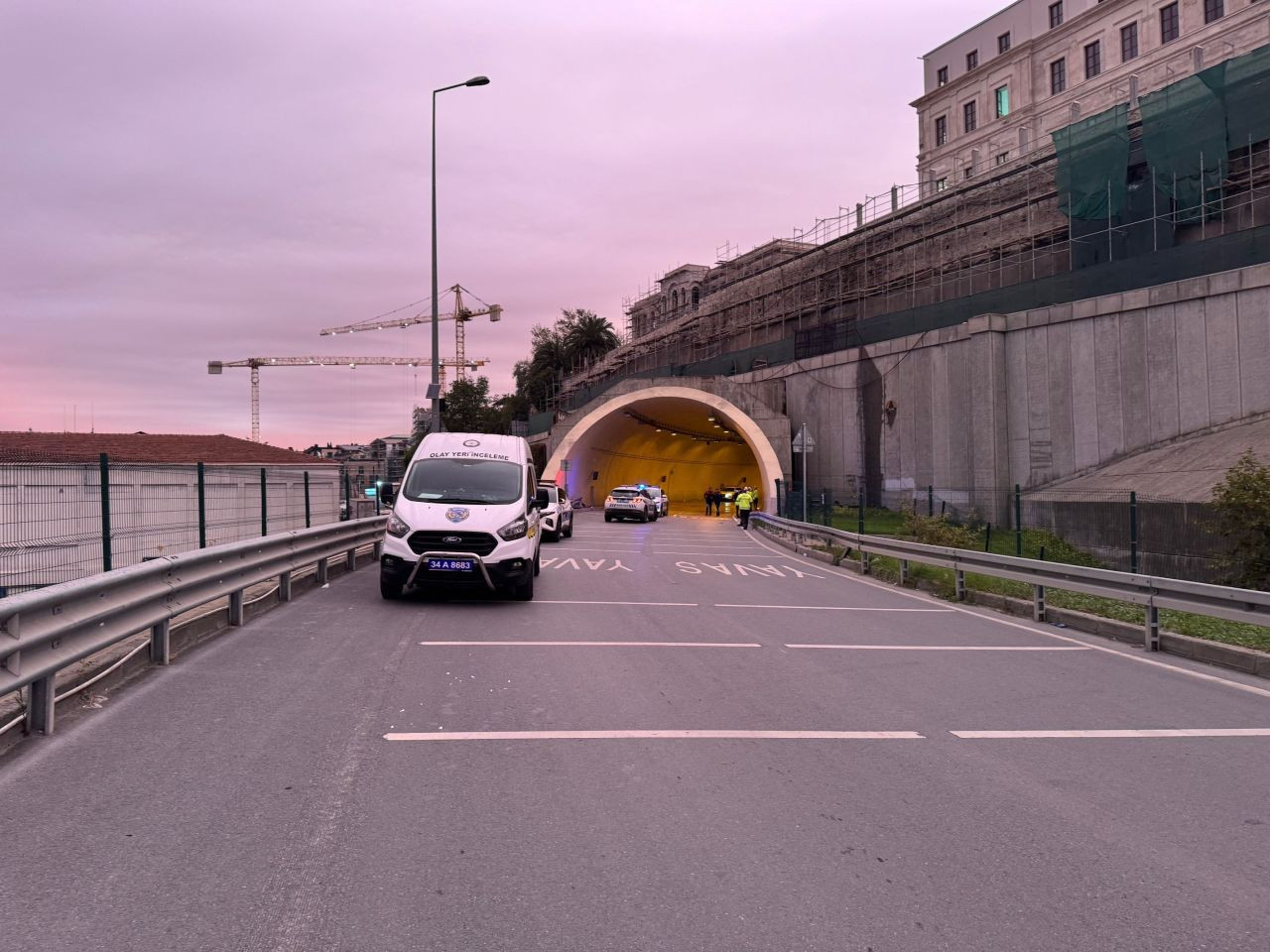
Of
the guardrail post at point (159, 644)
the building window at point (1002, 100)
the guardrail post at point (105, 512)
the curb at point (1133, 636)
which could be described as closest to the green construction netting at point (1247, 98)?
the curb at point (1133, 636)

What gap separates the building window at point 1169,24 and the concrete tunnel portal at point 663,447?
30.2m

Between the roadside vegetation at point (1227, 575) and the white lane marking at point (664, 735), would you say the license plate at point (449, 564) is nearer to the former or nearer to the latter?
the white lane marking at point (664, 735)

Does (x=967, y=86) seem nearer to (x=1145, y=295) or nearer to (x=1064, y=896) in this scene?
(x=1145, y=295)

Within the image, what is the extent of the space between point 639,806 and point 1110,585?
25.3 feet

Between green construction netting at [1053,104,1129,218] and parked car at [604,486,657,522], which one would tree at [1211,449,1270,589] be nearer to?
green construction netting at [1053,104,1129,218]

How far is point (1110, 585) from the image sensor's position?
9945 mm

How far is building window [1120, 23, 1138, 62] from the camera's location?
47.3 metres

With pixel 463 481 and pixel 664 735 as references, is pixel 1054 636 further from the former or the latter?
pixel 463 481

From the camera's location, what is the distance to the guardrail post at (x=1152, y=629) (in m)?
9.20

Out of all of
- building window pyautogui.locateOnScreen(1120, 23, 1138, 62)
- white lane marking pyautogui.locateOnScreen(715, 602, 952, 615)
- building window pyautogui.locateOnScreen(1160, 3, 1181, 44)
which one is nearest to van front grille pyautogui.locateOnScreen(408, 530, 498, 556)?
white lane marking pyautogui.locateOnScreen(715, 602, 952, 615)

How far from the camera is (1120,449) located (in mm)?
24250

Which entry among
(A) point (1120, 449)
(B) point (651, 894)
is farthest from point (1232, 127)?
(B) point (651, 894)

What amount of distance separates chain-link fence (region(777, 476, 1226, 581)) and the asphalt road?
709 centimetres

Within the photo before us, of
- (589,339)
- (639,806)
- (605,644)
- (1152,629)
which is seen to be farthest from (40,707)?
(589,339)
